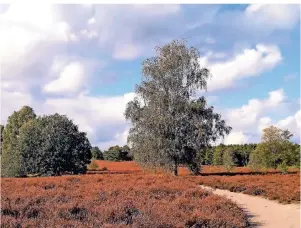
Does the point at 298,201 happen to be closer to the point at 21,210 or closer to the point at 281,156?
the point at 21,210

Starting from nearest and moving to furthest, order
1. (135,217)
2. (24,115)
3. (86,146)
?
(135,217)
(86,146)
(24,115)

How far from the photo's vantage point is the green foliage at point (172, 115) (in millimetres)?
34309

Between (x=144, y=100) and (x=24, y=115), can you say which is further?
(x=24, y=115)

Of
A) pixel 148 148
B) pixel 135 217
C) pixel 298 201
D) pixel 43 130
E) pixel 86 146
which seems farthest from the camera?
pixel 86 146

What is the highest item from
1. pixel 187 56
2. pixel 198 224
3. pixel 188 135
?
pixel 187 56

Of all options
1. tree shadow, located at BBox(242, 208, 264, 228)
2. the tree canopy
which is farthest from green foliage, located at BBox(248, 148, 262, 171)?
tree shadow, located at BBox(242, 208, 264, 228)

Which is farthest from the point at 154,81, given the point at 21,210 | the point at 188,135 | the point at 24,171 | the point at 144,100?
the point at 21,210

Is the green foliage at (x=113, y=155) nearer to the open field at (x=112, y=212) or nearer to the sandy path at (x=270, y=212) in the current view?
the sandy path at (x=270, y=212)

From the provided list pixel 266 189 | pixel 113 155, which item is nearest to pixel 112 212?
pixel 266 189

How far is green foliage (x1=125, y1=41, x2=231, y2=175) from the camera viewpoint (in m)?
34.3

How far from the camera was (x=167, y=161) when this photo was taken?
1378 inches

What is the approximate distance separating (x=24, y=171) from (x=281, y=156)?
26.7 m

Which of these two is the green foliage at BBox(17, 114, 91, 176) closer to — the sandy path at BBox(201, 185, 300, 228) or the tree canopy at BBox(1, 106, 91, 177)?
the tree canopy at BBox(1, 106, 91, 177)

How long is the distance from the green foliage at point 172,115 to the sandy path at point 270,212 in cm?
1513
